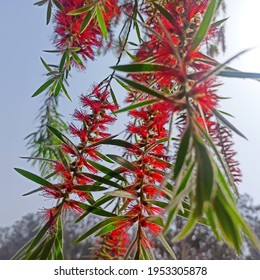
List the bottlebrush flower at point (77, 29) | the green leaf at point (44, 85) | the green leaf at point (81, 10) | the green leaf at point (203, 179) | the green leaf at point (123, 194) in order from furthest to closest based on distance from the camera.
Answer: the green leaf at point (44, 85) → the bottlebrush flower at point (77, 29) → the green leaf at point (81, 10) → the green leaf at point (123, 194) → the green leaf at point (203, 179)

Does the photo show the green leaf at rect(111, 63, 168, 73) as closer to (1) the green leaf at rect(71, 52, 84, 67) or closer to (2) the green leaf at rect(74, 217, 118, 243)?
(2) the green leaf at rect(74, 217, 118, 243)

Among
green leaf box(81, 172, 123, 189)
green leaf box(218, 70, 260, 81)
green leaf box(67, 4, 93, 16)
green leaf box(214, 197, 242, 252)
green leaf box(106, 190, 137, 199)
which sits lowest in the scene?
green leaf box(214, 197, 242, 252)

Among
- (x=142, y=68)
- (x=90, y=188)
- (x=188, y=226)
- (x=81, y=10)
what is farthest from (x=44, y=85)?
(x=188, y=226)

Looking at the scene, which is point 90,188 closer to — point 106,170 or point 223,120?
point 106,170

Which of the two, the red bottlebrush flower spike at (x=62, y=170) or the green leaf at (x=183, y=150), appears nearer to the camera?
the green leaf at (x=183, y=150)

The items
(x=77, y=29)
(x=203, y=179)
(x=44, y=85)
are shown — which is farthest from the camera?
(x=44, y=85)

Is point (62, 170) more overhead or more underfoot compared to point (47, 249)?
more overhead

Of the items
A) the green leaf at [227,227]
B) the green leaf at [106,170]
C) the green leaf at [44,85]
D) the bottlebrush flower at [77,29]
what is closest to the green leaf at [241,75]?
the green leaf at [227,227]

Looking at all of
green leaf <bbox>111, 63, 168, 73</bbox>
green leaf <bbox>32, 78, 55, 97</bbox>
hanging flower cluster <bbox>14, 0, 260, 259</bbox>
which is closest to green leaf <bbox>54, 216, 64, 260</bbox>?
hanging flower cluster <bbox>14, 0, 260, 259</bbox>

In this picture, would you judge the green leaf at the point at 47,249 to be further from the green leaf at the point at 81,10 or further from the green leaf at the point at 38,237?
the green leaf at the point at 81,10

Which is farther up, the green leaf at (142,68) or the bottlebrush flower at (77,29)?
the bottlebrush flower at (77,29)

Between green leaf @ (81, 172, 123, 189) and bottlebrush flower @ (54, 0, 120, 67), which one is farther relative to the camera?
bottlebrush flower @ (54, 0, 120, 67)

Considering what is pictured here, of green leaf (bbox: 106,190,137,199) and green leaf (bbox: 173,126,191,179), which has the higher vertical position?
green leaf (bbox: 106,190,137,199)

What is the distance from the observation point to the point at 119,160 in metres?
0.61
